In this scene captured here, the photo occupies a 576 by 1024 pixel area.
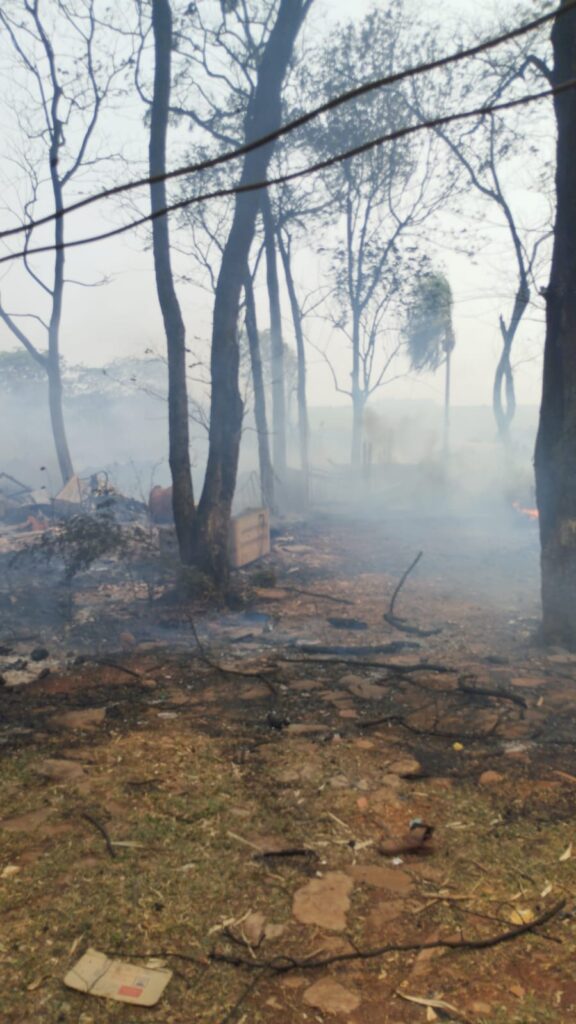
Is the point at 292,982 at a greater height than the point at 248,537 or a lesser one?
greater

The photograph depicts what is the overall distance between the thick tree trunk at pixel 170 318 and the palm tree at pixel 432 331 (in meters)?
19.5

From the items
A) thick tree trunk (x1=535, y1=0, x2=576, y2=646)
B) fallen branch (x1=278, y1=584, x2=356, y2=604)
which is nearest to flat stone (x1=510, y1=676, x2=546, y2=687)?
thick tree trunk (x1=535, y1=0, x2=576, y2=646)

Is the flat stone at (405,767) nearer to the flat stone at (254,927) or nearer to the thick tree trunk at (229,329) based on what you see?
the flat stone at (254,927)

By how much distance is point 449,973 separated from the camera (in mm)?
2775

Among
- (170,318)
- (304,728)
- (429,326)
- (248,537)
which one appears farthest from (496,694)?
(429,326)

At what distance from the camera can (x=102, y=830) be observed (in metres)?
3.83

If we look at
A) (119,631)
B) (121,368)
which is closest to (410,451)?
(121,368)

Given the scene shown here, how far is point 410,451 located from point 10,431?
24583 mm

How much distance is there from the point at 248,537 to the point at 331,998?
9.69 meters

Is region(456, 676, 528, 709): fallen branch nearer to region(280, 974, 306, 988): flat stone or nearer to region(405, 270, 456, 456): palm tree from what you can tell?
region(280, 974, 306, 988): flat stone

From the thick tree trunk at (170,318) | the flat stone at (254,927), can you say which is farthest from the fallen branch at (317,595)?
the flat stone at (254,927)

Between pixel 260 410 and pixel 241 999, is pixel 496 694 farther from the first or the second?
pixel 260 410

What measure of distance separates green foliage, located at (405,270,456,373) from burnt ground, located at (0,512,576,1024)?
2393 cm

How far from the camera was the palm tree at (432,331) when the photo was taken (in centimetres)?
2968
